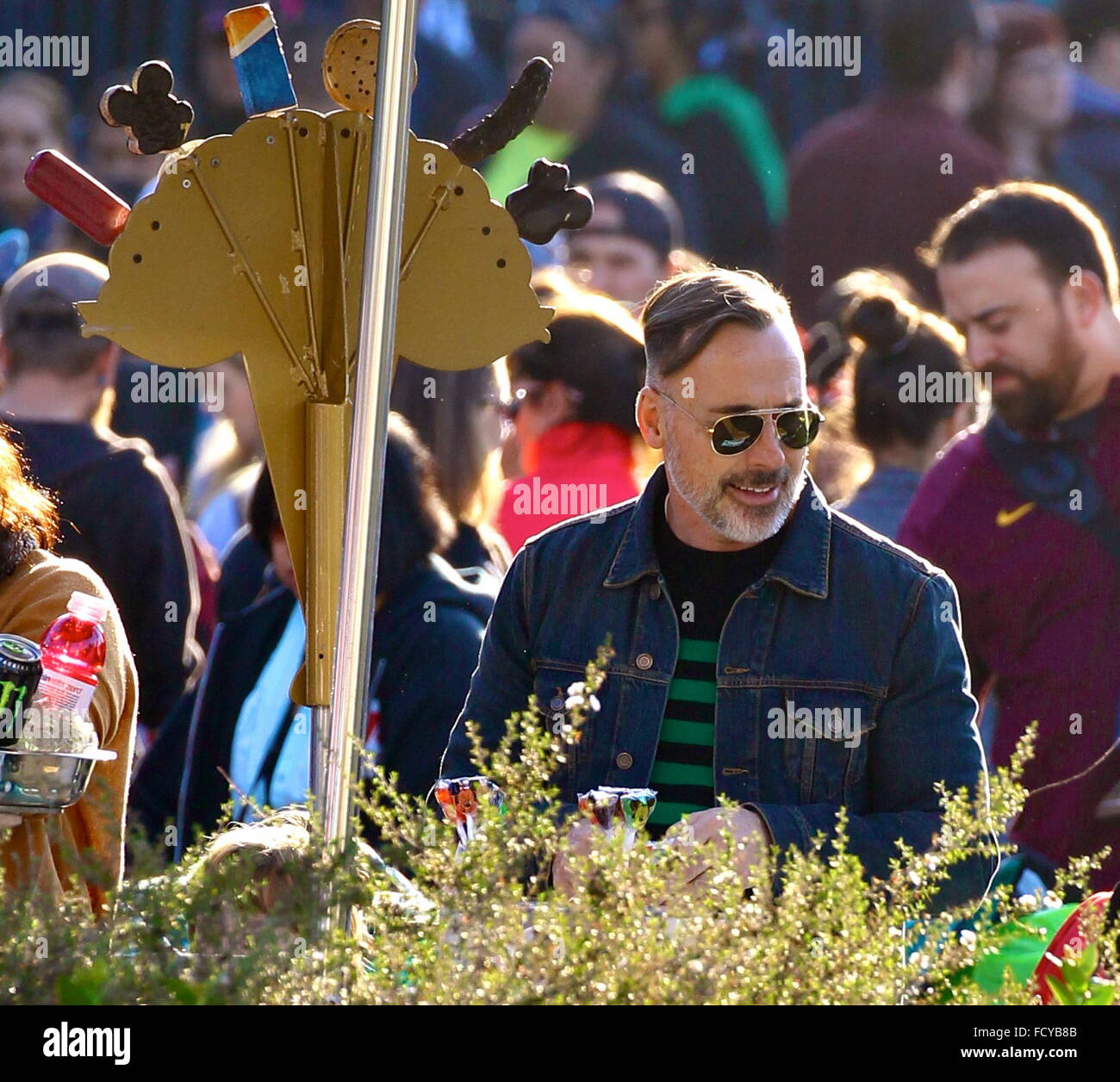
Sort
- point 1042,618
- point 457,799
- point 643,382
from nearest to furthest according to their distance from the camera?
point 457,799 → point 643,382 → point 1042,618

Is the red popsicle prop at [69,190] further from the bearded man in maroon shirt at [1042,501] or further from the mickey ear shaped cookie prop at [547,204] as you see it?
the bearded man in maroon shirt at [1042,501]

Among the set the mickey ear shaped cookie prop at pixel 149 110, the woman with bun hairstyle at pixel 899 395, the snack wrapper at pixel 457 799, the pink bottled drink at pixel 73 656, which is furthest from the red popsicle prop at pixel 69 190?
the woman with bun hairstyle at pixel 899 395

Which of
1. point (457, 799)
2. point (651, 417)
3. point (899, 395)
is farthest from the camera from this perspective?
point (899, 395)

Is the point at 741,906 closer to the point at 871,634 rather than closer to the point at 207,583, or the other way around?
the point at 871,634

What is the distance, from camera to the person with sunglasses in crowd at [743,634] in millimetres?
2590

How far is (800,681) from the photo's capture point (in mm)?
2621

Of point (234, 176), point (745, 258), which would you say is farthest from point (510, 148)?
point (234, 176)

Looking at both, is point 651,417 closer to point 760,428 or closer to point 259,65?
point 760,428

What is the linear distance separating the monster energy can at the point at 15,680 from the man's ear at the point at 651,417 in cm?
99

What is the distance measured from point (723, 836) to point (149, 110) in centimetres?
135

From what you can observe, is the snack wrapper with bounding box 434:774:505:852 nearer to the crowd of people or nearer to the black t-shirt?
the black t-shirt

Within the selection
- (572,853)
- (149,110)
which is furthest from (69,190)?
(572,853)

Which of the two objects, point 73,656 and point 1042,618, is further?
point 1042,618
